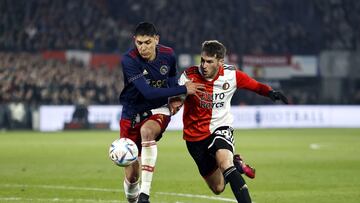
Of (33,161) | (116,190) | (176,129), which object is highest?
(116,190)

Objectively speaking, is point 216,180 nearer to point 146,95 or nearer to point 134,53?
point 146,95

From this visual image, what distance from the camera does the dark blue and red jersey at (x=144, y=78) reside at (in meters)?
9.62

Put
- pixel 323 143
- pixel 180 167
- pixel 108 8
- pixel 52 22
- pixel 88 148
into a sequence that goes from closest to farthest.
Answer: pixel 180 167, pixel 88 148, pixel 323 143, pixel 52 22, pixel 108 8

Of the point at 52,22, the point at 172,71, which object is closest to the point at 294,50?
the point at 52,22

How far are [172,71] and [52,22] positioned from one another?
3029cm

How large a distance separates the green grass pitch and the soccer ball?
5.68ft

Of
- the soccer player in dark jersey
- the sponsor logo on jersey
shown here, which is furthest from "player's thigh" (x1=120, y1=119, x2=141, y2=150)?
the sponsor logo on jersey

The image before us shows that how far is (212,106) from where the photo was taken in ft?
31.4

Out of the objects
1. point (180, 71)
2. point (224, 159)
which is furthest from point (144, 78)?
point (180, 71)

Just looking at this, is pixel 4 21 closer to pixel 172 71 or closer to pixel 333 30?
pixel 333 30

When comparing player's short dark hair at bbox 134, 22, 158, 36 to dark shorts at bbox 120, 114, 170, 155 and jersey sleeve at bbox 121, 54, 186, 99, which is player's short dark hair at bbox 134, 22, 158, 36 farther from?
dark shorts at bbox 120, 114, 170, 155

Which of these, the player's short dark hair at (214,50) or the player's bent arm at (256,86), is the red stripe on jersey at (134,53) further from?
the player's bent arm at (256,86)

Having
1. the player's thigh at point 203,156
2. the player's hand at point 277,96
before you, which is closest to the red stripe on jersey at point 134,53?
the player's thigh at point 203,156

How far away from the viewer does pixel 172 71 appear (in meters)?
10.0
